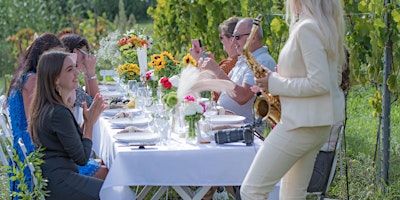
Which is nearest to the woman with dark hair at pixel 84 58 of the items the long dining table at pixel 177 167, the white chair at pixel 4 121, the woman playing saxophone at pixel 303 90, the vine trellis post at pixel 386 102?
the white chair at pixel 4 121

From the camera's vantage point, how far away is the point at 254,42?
5.36m

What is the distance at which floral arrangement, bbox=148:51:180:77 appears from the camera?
18.5 feet

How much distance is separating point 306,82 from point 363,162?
2.87m

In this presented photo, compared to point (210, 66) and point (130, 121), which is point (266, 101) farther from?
point (210, 66)

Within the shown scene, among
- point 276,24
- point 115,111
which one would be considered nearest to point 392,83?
point 276,24

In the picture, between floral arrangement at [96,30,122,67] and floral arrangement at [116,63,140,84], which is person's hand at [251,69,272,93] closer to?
floral arrangement at [116,63,140,84]

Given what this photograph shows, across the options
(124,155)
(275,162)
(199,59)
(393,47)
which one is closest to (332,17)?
(275,162)

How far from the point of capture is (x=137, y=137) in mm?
4262

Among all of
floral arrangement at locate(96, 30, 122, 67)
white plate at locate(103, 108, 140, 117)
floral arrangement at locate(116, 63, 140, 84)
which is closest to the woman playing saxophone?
white plate at locate(103, 108, 140, 117)

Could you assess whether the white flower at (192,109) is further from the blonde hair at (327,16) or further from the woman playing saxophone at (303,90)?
the blonde hair at (327,16)

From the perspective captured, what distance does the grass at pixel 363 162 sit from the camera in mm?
5363

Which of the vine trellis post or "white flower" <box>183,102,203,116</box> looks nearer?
"white flower" <box>183,102,203,116</box>

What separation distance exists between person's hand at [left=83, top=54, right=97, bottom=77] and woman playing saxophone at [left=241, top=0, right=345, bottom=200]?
7.89 feet

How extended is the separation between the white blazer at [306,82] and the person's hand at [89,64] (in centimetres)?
248
